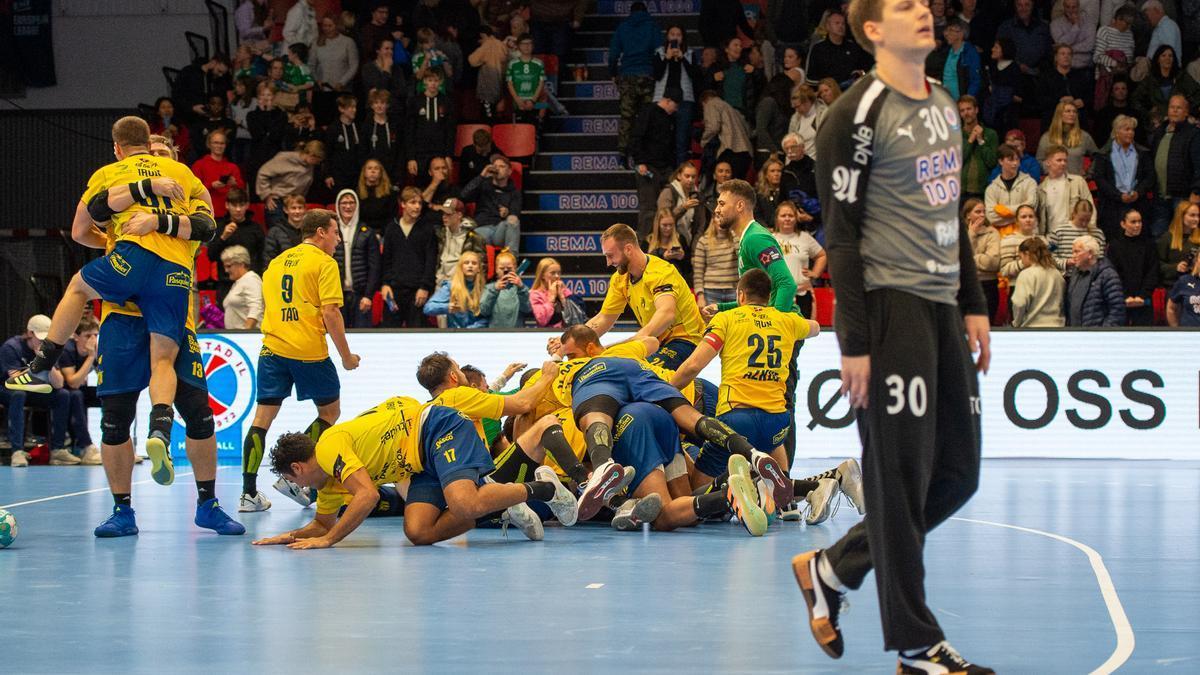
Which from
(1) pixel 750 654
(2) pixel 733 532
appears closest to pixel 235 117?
(2) pixel 733 532

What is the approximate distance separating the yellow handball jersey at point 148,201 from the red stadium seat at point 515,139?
1070 cm

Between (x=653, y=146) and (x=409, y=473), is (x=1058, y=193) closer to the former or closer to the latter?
(x=653, y=146)

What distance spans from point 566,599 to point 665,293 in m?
4.42

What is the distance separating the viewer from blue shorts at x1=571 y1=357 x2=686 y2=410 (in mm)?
8688

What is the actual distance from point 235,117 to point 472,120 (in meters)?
3.20

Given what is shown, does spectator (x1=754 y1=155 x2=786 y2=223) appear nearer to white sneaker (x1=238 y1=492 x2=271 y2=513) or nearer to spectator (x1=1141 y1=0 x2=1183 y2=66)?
spectator (x1=1141 y1=0 x2=1183 y2=66)

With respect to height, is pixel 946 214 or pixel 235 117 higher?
pixel 235 117

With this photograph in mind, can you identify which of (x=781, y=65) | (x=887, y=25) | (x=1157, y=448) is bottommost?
(x=1157, y=448)

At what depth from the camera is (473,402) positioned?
8.49 m

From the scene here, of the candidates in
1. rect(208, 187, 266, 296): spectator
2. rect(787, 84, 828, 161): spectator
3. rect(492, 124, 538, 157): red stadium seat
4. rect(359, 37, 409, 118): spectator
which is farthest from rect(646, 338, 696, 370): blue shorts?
rect(359, 37, 409, 118): spectator

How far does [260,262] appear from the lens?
649 inches

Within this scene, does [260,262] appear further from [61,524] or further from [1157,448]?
[1157,448]

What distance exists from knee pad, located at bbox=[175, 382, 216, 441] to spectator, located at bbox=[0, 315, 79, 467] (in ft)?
20.7

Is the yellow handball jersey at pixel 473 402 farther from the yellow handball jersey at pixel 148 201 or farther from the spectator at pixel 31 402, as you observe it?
the spectator at pixel 31 402
